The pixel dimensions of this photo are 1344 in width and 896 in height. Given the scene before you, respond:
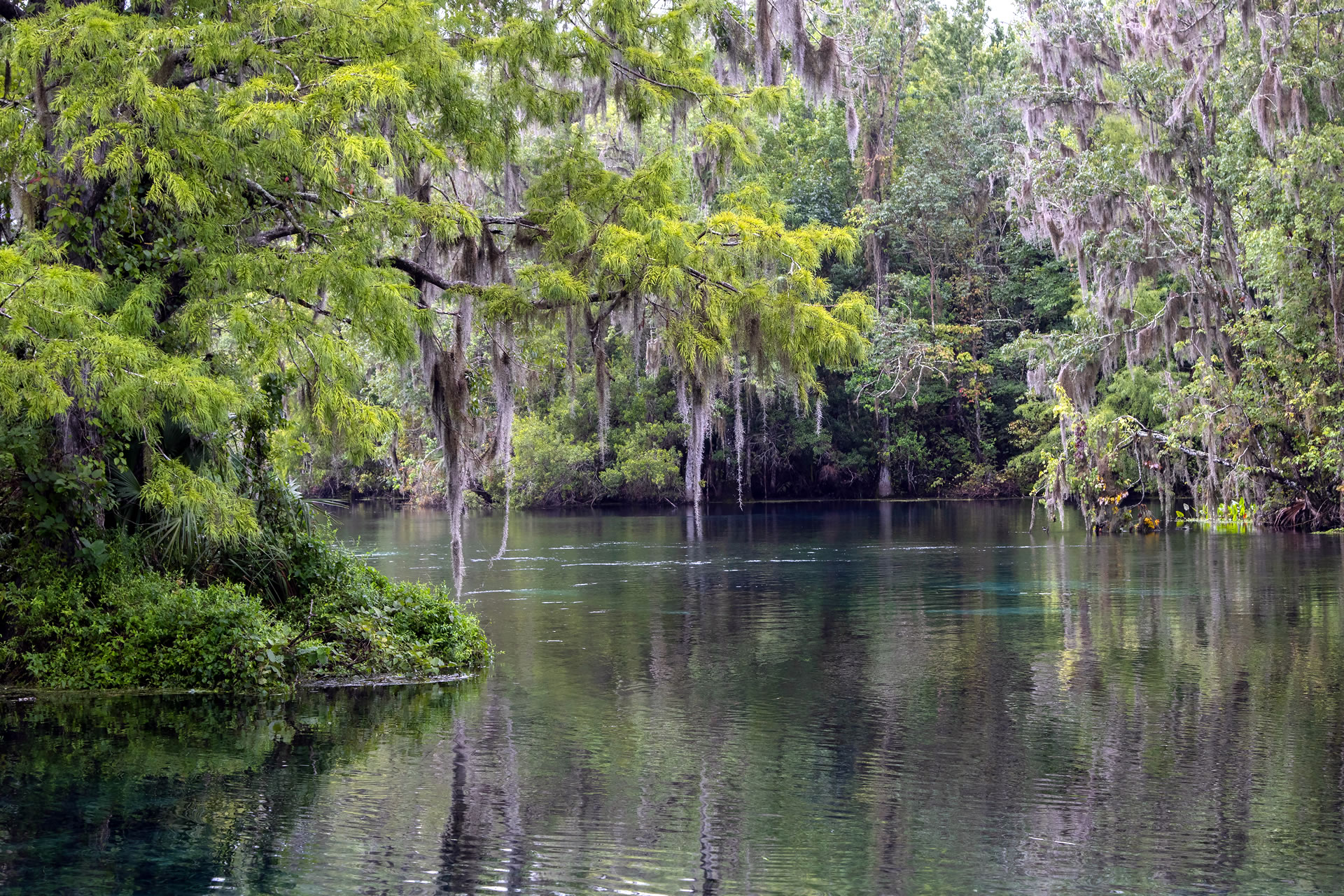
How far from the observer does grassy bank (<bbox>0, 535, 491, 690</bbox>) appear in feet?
37.8

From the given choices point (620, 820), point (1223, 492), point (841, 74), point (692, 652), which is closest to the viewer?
point (620, 820)

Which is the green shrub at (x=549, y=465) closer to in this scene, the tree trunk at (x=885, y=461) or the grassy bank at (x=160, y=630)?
the tree trunk at (x=885, y=461)

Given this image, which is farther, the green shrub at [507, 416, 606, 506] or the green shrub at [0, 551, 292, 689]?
the green shrub at [507, 416, 606, 506]

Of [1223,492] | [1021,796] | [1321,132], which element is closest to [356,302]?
[1021,796]

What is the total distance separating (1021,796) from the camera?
8.14m

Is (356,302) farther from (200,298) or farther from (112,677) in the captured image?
(112,677)

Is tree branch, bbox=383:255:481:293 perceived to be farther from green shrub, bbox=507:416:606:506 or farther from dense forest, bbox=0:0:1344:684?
green shrub, bbox=507:416:606:506

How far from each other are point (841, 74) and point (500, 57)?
518 centimetres

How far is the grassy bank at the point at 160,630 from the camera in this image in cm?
1153

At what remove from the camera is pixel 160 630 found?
1162 cm

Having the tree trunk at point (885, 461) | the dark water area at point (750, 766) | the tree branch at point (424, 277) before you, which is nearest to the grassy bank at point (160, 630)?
the dark water area at point (750, 766)

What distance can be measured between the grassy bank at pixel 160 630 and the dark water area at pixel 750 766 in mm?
323

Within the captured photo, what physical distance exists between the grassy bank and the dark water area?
1.06 ft

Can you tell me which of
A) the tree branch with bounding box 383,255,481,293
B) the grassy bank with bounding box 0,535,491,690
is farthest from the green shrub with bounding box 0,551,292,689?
the tree branch with bounding box 383,255,481,293
